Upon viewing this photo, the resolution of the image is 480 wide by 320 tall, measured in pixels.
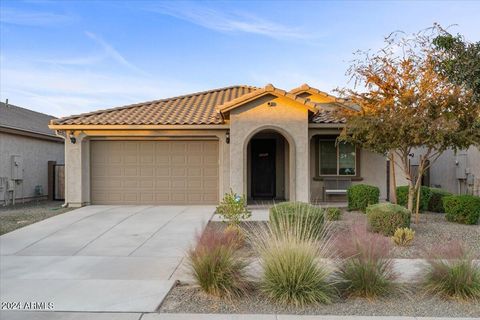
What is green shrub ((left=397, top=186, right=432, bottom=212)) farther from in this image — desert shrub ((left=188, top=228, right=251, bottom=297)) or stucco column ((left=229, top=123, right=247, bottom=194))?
desert shrub ((left=188, top=228, right=251, bottom=297))

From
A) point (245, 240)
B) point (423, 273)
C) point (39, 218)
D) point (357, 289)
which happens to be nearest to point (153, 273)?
point (245, 240)

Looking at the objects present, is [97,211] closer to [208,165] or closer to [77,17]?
[208,165]

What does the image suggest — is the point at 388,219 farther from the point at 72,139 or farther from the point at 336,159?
the point at 72,139

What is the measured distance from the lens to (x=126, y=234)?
10.6m

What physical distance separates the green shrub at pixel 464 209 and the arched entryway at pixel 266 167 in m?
6.94

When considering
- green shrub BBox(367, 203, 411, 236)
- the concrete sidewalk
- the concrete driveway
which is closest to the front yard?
the concrete sidewalk

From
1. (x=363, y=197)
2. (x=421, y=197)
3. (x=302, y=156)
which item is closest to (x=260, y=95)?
(x=302, y=156)

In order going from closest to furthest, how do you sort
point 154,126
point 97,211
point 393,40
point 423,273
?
point 423,273 < point 393,40 < point 97,211 < point 154,126

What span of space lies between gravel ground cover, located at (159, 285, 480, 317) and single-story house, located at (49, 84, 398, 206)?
8.58m

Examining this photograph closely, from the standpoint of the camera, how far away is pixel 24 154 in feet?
60.7

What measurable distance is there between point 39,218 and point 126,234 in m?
4.00

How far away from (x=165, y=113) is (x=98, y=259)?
29.1 ft

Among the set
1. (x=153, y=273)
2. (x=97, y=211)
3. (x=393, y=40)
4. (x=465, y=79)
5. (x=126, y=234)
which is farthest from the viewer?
(x=97, y=211)

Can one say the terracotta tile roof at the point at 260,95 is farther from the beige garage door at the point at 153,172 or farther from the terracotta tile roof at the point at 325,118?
the beige garage door at the point at 153,172
